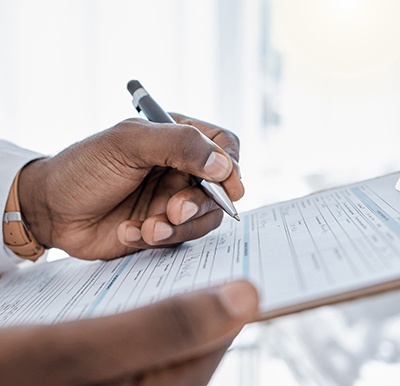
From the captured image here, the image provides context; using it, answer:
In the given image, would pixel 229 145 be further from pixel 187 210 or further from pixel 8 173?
pixel 8 173

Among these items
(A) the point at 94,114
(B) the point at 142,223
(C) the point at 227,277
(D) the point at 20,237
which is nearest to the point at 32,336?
(C) the point at 227,277

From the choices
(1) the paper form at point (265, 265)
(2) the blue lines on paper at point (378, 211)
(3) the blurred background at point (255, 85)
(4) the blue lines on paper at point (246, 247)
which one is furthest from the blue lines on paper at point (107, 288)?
(3) the blurred background at point (255, 85)

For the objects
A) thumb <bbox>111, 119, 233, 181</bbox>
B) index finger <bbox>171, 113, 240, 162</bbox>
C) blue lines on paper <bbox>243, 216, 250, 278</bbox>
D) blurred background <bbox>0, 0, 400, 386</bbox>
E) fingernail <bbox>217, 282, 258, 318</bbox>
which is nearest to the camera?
fingernail <bbox>217, 282, 258, 318</bbox>

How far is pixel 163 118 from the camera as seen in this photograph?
0.62 m

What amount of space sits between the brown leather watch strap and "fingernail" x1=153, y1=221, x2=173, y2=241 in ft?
0.69

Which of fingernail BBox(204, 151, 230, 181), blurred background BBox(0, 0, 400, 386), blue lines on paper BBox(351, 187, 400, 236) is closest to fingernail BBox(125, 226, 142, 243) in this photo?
fingernail BBox(204, 151, 230, 181)

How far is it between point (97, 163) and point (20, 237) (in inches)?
6.4

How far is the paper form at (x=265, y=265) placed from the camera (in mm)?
295

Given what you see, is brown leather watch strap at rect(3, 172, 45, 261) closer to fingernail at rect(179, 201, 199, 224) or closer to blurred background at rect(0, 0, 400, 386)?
fingernail at rect(179, 201, 199, 224)

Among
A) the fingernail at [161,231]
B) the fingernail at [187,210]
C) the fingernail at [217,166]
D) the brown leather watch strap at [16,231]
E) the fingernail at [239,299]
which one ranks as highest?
the fingernail at [239,299]

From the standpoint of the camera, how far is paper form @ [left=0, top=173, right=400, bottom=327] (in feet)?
0.97

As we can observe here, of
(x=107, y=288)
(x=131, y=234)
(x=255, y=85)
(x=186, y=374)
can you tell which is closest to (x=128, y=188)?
(x=131, y=234)

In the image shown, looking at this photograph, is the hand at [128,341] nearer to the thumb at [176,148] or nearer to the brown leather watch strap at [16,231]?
the thumb at [176,148]

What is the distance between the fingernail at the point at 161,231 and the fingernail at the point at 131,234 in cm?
3
